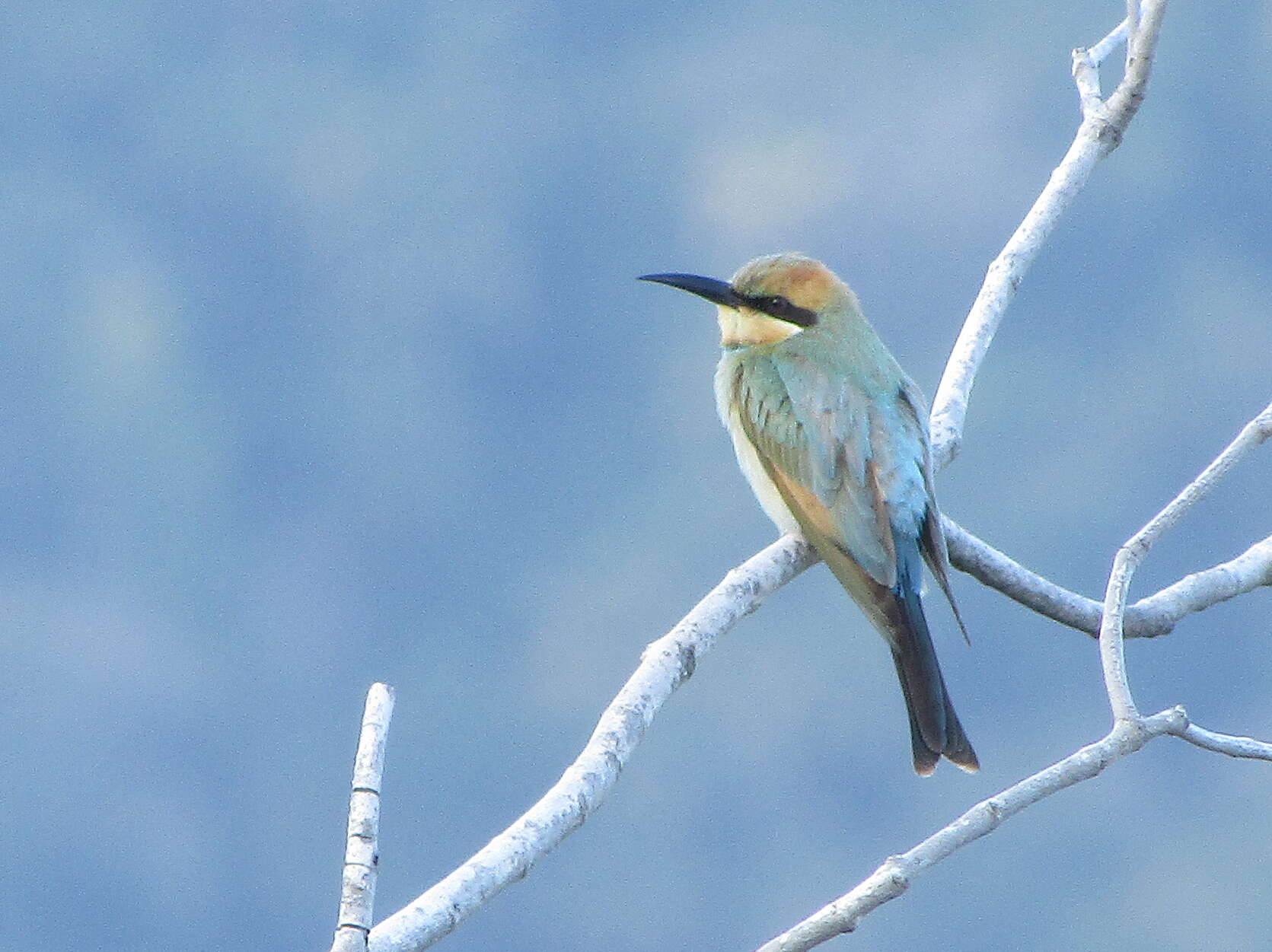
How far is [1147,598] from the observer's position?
2131mm

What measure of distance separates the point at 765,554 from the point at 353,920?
107cm

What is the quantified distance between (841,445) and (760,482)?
7.5 inches

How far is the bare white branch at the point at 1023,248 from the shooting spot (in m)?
2.37

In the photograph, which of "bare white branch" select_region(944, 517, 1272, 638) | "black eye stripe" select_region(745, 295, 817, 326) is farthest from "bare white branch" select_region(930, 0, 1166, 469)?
"black eye stripe" select_region(745, 295, 817, 326)

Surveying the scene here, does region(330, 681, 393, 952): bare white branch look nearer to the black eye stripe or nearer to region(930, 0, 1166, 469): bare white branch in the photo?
region(930, 0, 1166, 469): bare white branch

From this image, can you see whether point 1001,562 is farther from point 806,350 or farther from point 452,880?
point 452,880

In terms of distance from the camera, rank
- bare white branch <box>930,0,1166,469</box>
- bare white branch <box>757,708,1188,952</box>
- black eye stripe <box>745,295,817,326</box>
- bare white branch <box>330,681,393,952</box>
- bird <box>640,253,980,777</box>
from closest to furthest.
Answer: bare white branch <box>330,681,393,952</box>
bare white branch <box>757,708,1188,952</box>
bird <box>640,253,980,777</box>
bare white branch <box>930,0,1166,469</box>
black eye stripe <box>745,295,817,326</box>

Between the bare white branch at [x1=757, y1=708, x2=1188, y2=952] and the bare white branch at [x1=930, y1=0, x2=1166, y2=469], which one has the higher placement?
the bare white branch at [x1=930, y1=0, x2=1166, y2=469]

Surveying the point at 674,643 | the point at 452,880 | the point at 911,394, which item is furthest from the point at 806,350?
the point at 452,880

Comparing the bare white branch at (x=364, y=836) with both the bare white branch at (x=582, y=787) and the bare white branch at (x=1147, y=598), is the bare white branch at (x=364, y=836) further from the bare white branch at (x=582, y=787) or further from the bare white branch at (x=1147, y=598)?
the bare white branch at (x=1147, y=598)

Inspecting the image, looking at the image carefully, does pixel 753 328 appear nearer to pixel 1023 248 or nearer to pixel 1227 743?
pixel 1023 248

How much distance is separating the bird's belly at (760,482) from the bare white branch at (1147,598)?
1.05 feet

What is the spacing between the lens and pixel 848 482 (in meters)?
2.40

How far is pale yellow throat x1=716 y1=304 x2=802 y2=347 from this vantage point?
9.08 feet
